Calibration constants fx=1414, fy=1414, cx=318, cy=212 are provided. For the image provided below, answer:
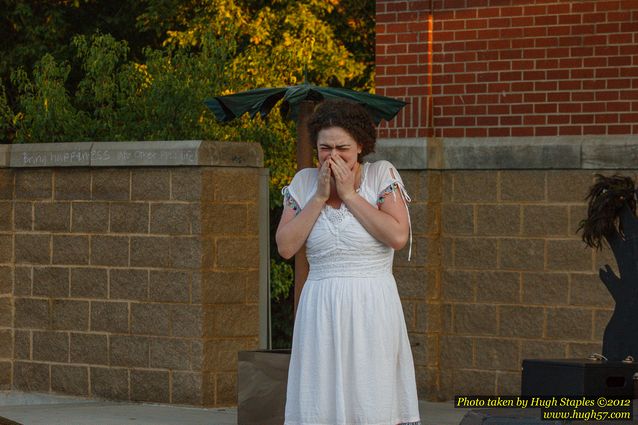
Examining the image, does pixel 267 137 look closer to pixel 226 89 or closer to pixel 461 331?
pixel 226 89

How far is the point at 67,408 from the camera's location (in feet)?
35.8

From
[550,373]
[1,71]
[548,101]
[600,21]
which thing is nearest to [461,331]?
[548,101]

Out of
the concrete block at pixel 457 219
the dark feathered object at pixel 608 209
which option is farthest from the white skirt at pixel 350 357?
the concrete block at pixel 457 219

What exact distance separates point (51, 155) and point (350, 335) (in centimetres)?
625

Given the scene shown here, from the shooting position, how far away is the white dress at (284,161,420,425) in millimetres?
6090

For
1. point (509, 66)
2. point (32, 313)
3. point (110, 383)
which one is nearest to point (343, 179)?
point (509, 66)

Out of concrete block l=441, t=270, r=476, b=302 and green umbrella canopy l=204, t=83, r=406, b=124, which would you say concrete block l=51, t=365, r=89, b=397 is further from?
concrete block l=441, t=270, r=476, b=302

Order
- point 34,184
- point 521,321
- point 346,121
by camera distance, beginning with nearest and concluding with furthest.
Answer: point 346,121 → point 521,321 → point 34,184

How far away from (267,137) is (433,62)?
7.68 meters

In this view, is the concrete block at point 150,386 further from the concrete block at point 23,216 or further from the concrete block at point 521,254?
the concrete block at point 521,254

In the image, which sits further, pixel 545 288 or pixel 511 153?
pixel 511 153

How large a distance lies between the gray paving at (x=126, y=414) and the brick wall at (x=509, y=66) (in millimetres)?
2373

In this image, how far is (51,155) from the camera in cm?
1181

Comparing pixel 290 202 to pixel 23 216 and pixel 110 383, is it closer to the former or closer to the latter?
pixel 110 383
